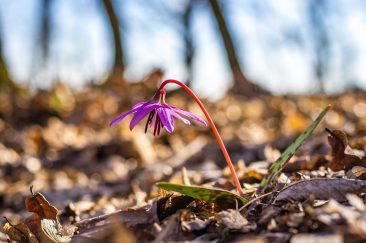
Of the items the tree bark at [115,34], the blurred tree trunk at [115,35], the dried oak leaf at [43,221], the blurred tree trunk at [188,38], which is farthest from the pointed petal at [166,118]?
the blurred tree trunk at [188,38]

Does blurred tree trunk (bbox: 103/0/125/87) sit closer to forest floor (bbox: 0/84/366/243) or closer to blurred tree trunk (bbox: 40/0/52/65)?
blurred tree trunk (bbox: 40/0/52/65)

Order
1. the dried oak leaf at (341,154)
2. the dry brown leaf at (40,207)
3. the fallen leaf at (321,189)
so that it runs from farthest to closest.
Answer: the dried oak leaf at (341,154) → the dry brown leaf at (40,207) → the fallen leaf at (321,189)

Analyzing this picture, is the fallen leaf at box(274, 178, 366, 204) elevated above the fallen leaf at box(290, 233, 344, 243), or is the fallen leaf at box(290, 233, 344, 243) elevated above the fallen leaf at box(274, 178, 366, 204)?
the fallen leaf at box(290, 233, 344, 243)

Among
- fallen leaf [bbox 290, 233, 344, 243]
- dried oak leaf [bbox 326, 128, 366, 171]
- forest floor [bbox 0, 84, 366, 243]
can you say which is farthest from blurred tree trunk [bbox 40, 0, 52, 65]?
fallen leaf [bbox 290, 233, 344, 243]

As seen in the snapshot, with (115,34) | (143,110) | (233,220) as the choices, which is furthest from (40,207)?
(115,34)

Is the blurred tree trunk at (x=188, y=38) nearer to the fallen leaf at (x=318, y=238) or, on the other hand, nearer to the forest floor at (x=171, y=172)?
the forest floor at (x=171, y=172)
